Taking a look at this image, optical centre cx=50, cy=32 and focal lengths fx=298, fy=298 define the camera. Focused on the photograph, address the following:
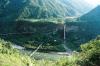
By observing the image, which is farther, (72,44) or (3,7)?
(3,7)

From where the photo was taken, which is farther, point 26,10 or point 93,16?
point 26,10

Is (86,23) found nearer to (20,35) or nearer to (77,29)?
(77,29)

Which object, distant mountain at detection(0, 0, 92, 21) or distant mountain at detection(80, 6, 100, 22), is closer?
distant mountain at detection(80, 6, 100, 22)

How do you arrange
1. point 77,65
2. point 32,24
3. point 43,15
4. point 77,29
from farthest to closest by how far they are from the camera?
1. point 43,15
2. point 32,24
3. point 77,29
4. point 77,65

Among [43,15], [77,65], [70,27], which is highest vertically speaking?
[77,65]

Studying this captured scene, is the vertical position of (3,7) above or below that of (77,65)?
below

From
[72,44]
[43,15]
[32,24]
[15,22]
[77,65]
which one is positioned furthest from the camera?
[43,15]

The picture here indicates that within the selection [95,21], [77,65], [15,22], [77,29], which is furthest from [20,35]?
[77,65]

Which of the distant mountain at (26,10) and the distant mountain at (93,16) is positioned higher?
the distant mountain at (93,16)

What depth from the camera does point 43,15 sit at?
14238 centimetres

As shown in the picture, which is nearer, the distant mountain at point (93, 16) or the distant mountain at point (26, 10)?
the distant mountain at point (93, 16)

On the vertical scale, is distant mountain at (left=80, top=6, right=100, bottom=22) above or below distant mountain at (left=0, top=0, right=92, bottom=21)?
above

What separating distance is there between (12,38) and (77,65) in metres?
84.5

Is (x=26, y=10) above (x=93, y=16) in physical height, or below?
below
